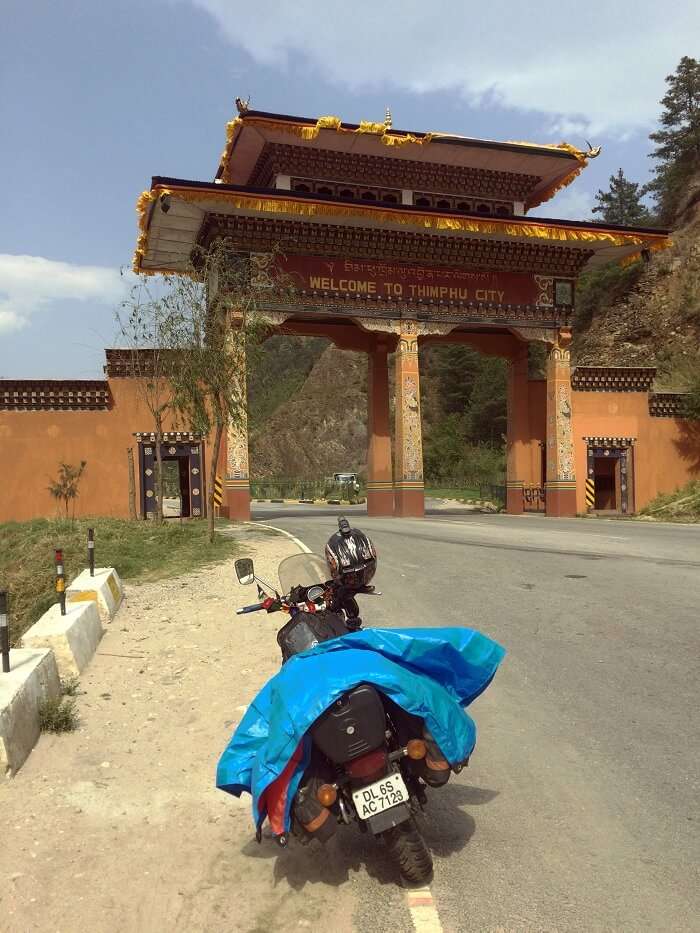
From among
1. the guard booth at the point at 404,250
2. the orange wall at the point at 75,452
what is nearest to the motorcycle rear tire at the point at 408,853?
the guard booth at the point at 404,250

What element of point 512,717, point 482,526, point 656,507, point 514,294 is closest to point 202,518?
point 482,526

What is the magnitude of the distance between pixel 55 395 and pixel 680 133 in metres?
48.7

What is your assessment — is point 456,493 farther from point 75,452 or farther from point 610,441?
point 75,452

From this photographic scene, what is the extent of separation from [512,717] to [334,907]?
254 cm

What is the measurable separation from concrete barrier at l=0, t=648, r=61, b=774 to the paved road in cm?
221

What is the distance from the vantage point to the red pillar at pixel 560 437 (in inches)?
1071

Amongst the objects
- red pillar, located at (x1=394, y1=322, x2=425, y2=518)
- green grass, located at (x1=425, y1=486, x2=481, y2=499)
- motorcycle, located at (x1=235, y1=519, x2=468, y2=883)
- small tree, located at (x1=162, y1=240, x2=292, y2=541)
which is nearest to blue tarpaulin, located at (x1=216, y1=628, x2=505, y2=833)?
motorcycle, located at (x1=235, y1=519, x2=468, y2=883)

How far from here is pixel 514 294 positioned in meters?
27.2

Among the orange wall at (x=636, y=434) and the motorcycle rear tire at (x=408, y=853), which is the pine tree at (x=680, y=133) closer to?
the orange wall at (x=636, y=434)

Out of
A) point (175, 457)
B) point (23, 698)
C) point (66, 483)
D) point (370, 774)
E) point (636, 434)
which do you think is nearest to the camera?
point (370, 774)

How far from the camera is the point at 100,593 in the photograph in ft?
28.2

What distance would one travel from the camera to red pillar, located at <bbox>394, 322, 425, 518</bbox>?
25.7m

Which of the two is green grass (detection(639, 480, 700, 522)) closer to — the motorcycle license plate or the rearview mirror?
the rearview mirror

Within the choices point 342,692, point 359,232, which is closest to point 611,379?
point 359,232
